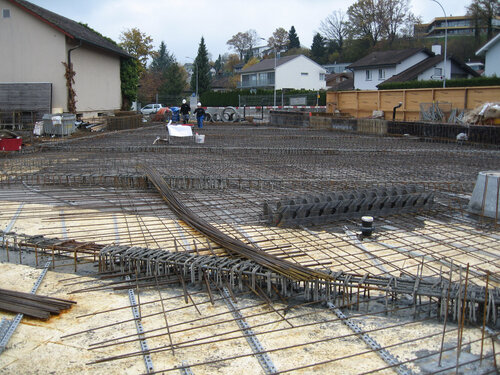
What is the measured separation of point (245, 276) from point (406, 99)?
746 inches

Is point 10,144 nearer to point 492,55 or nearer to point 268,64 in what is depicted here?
point 492,55

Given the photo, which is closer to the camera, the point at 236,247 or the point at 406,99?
the point at 236,247

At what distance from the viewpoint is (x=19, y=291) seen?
12.9 feet

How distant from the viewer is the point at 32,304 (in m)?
3.54

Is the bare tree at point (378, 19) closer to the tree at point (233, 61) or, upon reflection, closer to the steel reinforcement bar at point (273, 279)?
the tree at point (233, 61)

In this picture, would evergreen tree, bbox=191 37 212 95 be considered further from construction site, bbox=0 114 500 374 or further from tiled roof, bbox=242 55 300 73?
construction site, bbox=0 114 500 374

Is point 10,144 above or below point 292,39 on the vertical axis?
below

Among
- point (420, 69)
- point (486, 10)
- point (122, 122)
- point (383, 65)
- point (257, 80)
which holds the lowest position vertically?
point (122, 122)

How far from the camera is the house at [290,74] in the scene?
186ft

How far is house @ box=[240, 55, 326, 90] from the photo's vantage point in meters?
56.6

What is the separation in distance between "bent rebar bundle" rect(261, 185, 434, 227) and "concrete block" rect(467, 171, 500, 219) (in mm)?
583

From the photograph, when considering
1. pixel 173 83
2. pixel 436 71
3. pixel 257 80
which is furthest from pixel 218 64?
pixel 436 71

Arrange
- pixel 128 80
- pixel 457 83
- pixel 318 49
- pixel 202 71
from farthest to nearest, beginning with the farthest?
pixel 318 49, pixel 202 71, pixel 457 83, pixel 128 80

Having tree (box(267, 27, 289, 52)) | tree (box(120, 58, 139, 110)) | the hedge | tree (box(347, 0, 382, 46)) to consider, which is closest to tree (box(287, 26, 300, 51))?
tree (box(267, 27, 289, 52))
